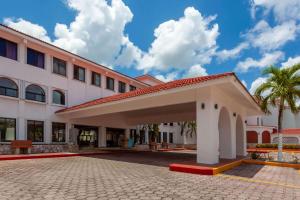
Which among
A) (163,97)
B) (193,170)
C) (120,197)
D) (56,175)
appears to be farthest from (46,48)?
(120,197)

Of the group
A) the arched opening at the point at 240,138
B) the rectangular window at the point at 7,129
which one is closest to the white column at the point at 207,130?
the arched opening at the point at 240,138

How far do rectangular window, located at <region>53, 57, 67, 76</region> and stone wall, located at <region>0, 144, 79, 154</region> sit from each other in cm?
618

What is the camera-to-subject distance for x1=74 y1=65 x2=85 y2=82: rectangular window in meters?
23.9

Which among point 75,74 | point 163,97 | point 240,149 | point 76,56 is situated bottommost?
point 240,149

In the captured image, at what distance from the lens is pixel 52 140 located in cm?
2111

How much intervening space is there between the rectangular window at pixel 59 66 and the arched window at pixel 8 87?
150 inches

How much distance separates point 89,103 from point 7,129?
6068mm

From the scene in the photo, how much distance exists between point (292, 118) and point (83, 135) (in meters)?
38.9

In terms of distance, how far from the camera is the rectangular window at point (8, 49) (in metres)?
18.2

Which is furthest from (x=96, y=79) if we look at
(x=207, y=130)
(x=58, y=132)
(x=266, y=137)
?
(x=266, y=137)

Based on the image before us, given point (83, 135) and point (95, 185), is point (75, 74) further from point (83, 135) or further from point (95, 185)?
point (95, 185)

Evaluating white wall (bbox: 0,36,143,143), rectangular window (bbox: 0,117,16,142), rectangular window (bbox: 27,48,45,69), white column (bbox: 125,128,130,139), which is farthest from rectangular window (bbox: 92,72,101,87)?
rectangular window (bbox: 0,117,16,142)

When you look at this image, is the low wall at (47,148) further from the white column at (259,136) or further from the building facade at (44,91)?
the white column at (259,136)

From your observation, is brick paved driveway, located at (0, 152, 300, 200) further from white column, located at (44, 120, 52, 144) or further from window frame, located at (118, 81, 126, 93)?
window frame, located at (118, 81, 126, 93)
